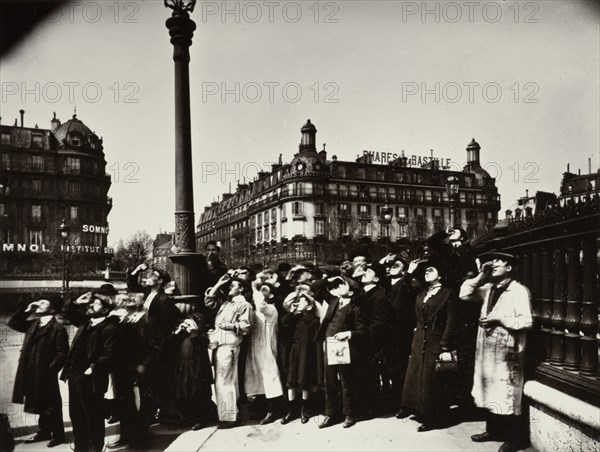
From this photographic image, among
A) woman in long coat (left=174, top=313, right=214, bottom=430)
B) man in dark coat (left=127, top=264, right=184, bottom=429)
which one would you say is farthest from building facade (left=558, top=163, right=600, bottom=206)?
man in dark coat (left=127, top=264, right=184, bottom=429)

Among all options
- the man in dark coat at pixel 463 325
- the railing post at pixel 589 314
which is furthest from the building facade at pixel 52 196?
→ the railing post at pixel 589 314

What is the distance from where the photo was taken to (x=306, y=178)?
56938 mm

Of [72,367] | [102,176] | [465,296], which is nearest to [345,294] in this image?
[465,296]

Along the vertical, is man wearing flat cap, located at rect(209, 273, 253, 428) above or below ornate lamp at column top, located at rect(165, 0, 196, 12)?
below

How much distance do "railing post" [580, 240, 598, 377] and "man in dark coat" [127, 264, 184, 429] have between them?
441 cm

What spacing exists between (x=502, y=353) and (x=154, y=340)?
3.92 m

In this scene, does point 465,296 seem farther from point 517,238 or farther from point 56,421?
point 56,421

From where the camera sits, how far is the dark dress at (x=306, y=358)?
18.4ft

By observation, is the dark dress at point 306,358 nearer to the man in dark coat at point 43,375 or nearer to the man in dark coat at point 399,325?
the man in dark coat at point 399,325

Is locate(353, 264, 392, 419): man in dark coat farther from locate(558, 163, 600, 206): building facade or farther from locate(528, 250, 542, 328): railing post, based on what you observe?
locate(558, 163, 600, 206): building facade

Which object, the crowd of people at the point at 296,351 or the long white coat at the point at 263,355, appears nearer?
the crowd of people at the point at 296,351

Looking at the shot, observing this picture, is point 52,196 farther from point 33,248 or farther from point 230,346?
point 230,346

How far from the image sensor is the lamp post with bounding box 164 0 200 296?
6.56m

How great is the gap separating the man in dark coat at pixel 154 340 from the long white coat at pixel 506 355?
362cm
